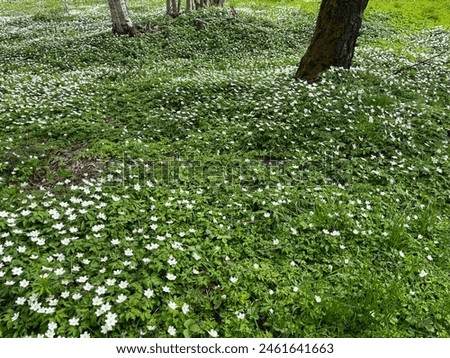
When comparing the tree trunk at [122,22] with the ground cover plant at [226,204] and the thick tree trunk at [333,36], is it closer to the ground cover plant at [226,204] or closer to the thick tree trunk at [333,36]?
the ground cover plant at [226,204]

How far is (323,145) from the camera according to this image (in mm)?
5828

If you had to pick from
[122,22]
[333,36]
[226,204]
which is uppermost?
[333,36]

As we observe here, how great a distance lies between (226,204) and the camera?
4.53 metres

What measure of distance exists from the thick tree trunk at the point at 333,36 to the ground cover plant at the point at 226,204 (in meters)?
0.39

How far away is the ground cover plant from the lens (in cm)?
317

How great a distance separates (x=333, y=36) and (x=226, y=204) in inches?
215

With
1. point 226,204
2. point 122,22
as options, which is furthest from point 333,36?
point 122,22

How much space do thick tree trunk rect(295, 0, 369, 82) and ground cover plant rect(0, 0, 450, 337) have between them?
0.39m

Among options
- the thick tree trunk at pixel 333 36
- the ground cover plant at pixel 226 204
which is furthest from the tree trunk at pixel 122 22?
the thick tree trunk at pixel 333 36

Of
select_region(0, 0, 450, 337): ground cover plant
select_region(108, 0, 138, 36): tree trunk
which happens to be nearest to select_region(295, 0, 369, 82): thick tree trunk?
select_region(0, 0, 450, 337): ground cover plant

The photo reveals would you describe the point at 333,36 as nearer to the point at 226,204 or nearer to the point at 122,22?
the point at 226,204

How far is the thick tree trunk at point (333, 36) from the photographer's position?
737 cm

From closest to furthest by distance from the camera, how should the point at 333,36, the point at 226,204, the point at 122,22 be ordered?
the point at 226,204 → the point at 333,36 → the point at 122,22
